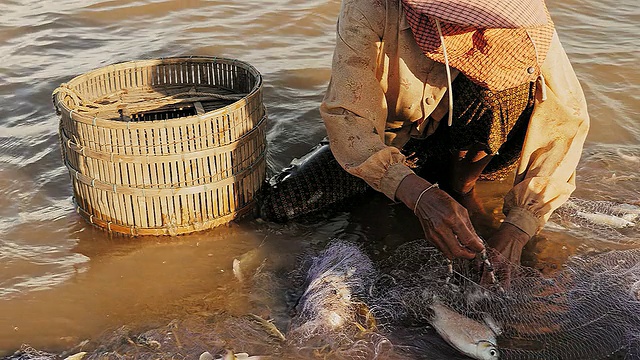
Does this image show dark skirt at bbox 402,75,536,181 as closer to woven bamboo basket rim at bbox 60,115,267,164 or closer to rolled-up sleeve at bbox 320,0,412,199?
rolled-up sleeve at bbox 320,0,412,199

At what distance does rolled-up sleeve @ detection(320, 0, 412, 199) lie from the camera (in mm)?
3113

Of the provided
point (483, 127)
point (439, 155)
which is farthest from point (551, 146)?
point (439, 155)

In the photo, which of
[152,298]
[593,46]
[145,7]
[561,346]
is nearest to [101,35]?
[145,7]

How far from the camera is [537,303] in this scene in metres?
3.01

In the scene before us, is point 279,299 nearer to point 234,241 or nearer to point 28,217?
point 234,241

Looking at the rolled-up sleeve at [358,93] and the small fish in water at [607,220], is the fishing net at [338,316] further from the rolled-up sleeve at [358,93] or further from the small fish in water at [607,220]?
the small fish in water at [607,220]

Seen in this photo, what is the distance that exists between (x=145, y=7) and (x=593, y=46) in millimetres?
4447

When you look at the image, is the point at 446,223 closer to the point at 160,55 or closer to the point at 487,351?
the point at 487,351

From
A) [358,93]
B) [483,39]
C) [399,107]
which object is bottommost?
[399,107]

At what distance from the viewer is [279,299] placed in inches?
130

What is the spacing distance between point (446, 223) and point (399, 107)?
806 millimetres

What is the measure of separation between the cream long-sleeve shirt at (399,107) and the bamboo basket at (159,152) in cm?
63

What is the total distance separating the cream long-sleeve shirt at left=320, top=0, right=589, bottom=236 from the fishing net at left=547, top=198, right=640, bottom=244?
0.47 meters

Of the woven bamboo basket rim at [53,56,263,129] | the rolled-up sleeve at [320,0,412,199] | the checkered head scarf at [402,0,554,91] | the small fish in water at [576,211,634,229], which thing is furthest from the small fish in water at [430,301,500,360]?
the woven bamboo basket rim at [53,56,263,129]
